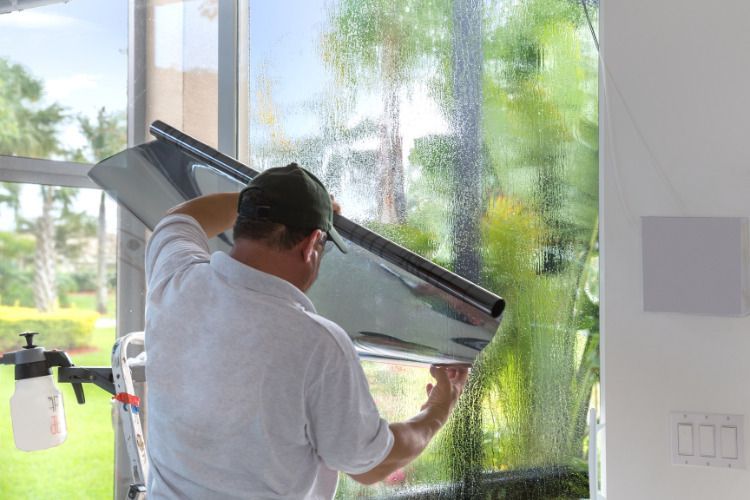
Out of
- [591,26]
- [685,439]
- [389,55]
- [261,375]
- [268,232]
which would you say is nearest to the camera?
[261,375]

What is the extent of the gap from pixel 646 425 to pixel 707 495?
195 mm

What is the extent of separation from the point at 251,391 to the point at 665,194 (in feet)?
3.49

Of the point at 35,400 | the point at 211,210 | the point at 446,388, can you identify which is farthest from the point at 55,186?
the point at 446,388

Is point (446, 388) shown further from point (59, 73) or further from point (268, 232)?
point (59, 73)

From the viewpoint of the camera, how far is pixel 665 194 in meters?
1.75

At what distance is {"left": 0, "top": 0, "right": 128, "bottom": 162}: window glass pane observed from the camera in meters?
2.57

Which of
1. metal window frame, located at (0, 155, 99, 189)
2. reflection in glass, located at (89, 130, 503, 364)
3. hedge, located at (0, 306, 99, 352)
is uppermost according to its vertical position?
metal window frame, located at (0, 155, 99, 189)

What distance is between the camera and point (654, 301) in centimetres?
171

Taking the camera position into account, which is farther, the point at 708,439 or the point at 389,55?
the point at 389,55

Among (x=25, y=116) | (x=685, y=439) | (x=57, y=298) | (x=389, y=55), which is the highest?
(x=389, y=55)

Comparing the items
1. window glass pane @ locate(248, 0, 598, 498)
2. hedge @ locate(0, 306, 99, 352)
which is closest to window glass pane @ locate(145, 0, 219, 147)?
window glass pane @ locate(248, 0, 598, 498)

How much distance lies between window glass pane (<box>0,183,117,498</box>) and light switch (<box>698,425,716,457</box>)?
1932mm

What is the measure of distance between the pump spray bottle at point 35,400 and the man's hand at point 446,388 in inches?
42.7

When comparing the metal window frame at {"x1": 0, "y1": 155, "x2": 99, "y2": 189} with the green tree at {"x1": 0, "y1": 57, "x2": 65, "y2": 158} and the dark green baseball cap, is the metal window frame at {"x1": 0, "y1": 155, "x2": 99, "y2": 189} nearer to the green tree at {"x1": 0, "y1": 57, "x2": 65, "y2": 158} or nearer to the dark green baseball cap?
the green tree at {"x1": 0, "y1": 57, "x2": 65, "y2": 158}
